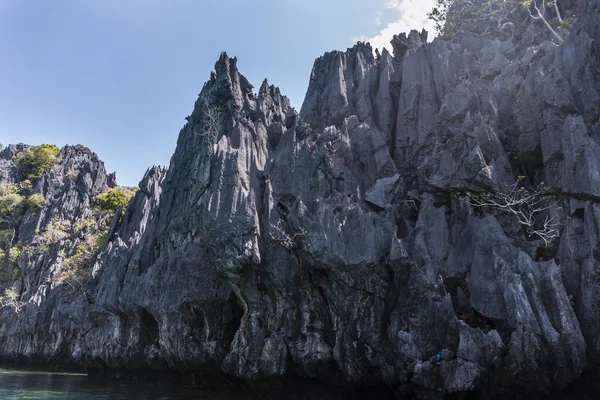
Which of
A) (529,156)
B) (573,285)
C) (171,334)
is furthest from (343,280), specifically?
(171,334)

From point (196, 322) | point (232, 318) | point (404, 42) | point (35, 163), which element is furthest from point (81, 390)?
point (35, 163)

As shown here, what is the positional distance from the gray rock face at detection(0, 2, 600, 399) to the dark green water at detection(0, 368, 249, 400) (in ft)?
5.82

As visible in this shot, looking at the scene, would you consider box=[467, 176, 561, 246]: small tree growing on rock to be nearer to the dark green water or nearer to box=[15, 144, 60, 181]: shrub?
the dark green water

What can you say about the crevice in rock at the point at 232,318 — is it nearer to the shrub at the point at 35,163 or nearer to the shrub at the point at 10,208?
the shrub at the point at 10,208

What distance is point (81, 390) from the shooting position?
29094 millimetres

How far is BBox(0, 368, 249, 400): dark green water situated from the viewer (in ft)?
84.0

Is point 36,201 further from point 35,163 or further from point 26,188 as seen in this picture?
point 35,163

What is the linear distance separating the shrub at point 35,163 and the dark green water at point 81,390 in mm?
42454

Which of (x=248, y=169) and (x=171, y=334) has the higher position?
(x=248, y=169)

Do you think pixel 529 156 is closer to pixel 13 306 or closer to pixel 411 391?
pixel 411 391

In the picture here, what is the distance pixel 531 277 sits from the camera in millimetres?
16562

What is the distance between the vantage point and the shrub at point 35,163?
69000 millimetres

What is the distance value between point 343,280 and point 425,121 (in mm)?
12431

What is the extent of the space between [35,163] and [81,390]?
176ft
